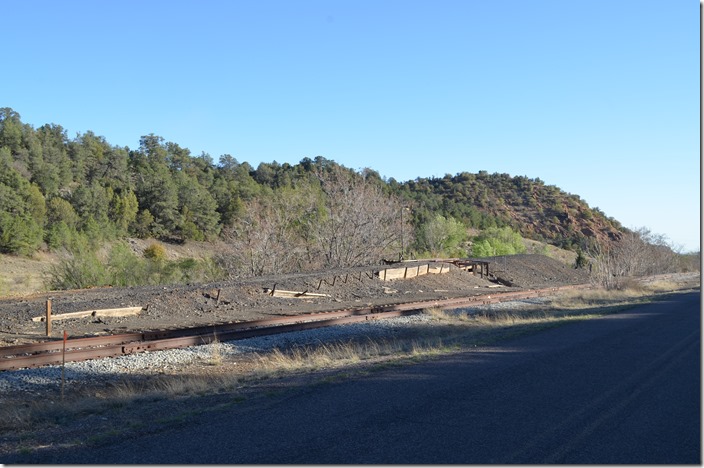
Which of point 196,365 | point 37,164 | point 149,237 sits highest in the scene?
point 37,164

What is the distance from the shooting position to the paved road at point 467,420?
6.57 meters

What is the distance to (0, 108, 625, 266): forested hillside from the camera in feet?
162

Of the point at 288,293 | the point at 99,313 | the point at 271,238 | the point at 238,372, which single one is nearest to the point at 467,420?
the point at 238,372

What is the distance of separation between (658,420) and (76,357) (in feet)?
40.9

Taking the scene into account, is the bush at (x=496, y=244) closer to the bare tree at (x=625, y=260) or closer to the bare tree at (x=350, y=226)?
the bare tree at (x=625, y=260)

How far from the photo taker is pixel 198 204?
78125mm

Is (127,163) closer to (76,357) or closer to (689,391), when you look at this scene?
(76,357)

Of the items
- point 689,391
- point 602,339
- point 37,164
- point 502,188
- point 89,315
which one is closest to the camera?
point 689,391

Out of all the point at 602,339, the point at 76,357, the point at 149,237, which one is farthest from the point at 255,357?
the point at 149,237

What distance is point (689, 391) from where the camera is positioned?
9422 mm

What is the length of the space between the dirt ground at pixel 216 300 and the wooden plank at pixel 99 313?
18 centimetres

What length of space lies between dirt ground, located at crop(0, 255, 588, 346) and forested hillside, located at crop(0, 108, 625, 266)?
8.13 m

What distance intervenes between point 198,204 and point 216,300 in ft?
170

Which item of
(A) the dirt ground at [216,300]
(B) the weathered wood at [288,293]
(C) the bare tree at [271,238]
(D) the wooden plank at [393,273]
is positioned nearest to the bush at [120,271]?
(C) the bare tree at [271,238]
